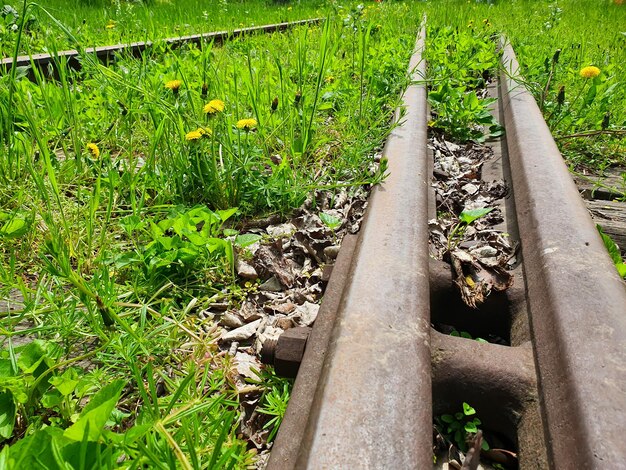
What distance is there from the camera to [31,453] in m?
0.86

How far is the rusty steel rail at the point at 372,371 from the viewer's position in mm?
796

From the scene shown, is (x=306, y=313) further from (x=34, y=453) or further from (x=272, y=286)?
(x=34, y=453)

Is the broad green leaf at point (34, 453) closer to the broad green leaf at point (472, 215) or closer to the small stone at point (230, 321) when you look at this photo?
the small stone at point (230, 321)

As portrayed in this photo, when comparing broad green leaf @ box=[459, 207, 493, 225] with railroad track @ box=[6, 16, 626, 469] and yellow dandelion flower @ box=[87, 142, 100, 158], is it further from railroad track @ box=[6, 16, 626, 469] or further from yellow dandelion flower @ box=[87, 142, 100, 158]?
yellow dandelion flower @ box=[87, 142, 100, 158]

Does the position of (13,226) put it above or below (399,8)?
below

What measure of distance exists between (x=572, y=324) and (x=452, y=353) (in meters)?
0.27

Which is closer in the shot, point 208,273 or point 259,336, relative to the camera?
point 259,336

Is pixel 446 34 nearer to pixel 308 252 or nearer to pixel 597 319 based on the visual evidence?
pixel 308 252

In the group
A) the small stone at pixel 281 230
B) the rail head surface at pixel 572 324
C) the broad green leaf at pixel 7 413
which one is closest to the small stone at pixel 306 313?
the small stone at pixel 281 230

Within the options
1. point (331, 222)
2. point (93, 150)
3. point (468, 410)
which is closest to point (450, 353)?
point (468, 410)

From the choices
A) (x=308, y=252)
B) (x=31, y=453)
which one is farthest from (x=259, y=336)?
(x=31, y=453)

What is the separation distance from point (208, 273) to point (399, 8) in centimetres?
760

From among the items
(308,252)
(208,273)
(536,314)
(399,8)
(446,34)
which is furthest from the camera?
(399,8)

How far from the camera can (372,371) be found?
0.92m
